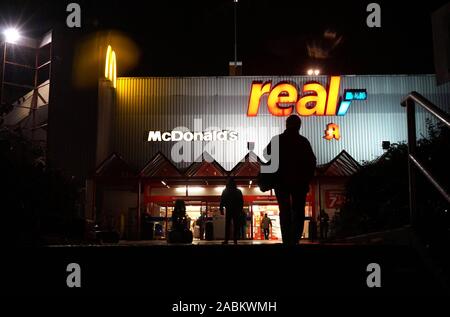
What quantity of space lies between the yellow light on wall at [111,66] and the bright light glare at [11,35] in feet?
16.0

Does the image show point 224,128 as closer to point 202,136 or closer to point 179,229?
point 202,136

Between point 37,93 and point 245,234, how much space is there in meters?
12.6

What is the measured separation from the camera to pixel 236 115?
27078 millimetres

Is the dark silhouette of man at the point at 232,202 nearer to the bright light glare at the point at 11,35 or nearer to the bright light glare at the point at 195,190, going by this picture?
the bright light glare at the point at 195,190

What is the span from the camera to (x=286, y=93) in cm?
2645

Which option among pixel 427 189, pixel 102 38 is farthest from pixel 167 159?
pixel 427 189

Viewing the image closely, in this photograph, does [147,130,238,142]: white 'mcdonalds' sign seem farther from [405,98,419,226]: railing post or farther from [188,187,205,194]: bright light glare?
[405,98,419,226]: railing post

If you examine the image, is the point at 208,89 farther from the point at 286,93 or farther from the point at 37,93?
the point at 37,93

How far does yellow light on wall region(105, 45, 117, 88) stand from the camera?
84.4 ft

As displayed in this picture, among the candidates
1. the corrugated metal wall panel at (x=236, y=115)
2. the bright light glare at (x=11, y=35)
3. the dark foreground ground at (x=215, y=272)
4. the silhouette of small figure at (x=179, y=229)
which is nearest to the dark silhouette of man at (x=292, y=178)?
the dark foreground ground at (x=215, y=272)

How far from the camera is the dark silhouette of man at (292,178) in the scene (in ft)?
20.4

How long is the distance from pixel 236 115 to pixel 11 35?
1200cm

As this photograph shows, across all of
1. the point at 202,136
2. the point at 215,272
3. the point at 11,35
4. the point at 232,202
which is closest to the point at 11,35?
the point at 11,35

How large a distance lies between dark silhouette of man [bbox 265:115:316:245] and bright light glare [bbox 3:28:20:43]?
2369 centimetres
